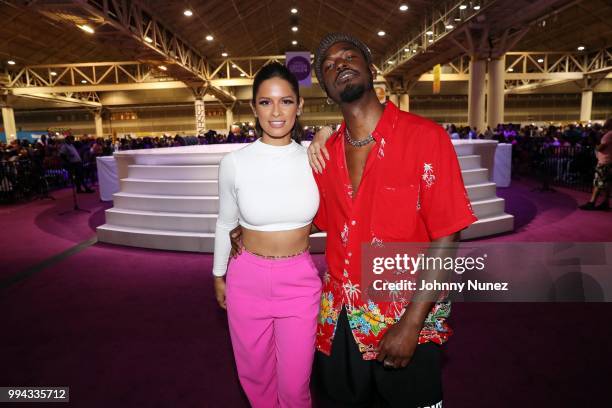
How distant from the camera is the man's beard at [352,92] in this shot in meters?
1.54

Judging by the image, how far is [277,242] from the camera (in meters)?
1.74

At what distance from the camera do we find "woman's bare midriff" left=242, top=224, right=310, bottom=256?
1.74 m

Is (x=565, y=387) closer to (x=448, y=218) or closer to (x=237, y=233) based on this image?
(x=448, y=218)

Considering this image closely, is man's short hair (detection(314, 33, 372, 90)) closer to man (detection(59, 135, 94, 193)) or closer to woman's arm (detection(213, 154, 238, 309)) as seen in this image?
woman's arm (detection(213, 154, 238, 309))

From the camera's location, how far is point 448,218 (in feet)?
4.57

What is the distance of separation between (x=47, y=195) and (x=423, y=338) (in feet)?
42.3

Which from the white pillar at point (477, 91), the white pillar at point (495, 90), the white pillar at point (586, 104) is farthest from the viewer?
the white pillar at point (586, 104)

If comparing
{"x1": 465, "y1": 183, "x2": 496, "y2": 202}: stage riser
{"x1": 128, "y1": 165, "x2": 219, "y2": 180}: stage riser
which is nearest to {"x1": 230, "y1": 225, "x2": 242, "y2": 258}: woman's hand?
{"x1": 128, "y1": 165, "x2": 219, "y2": 180}: stage riser

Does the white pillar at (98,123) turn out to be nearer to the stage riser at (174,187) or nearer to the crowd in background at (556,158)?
the crowd in background at (556,158)

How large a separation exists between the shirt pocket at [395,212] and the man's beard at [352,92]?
1.22 ft

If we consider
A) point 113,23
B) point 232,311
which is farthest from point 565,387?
point 113,23

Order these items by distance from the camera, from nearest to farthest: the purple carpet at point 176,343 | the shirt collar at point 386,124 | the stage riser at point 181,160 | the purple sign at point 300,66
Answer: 1. the shirt collar at point 386,124
2. the purple carpet at point 176,343
3. the stage riser at point 181,160
4. the purple sign at point 300,66

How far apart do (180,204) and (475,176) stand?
15.8 ft
